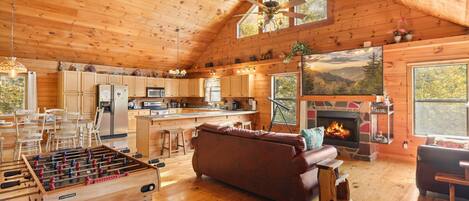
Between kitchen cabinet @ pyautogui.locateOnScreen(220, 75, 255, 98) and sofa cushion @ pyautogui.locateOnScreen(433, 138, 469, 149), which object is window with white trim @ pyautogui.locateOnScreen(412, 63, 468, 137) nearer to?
sofa cushion @ pyautogui.locateOnScreen(433, 138, 469, 149)

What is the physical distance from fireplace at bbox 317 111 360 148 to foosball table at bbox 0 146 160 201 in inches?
186

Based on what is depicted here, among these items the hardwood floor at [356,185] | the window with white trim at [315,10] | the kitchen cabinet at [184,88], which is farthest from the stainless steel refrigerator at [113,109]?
the window with white trim at [315,10]

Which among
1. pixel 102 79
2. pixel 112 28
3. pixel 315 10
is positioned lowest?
pixel 102 79

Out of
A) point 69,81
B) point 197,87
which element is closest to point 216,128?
point 69,81

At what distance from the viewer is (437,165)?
10.6 feet

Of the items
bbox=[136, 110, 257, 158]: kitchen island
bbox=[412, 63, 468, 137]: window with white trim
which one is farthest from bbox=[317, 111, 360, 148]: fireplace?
bbox=[136, 110, 257, 158]: kitchen island

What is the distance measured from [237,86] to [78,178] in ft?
20.6

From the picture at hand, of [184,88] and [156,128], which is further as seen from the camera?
[184,88]

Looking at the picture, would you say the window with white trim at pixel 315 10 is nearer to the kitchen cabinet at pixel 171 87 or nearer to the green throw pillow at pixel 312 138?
the green throw pillow at pixel 312 138

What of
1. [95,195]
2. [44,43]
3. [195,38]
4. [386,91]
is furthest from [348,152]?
[44,43]

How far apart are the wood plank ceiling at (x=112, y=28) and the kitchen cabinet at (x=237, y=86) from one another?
1.88 metres

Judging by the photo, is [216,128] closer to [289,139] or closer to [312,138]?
[289,139]

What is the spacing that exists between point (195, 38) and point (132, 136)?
379cm

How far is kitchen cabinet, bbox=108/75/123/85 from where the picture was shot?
8.07 m
